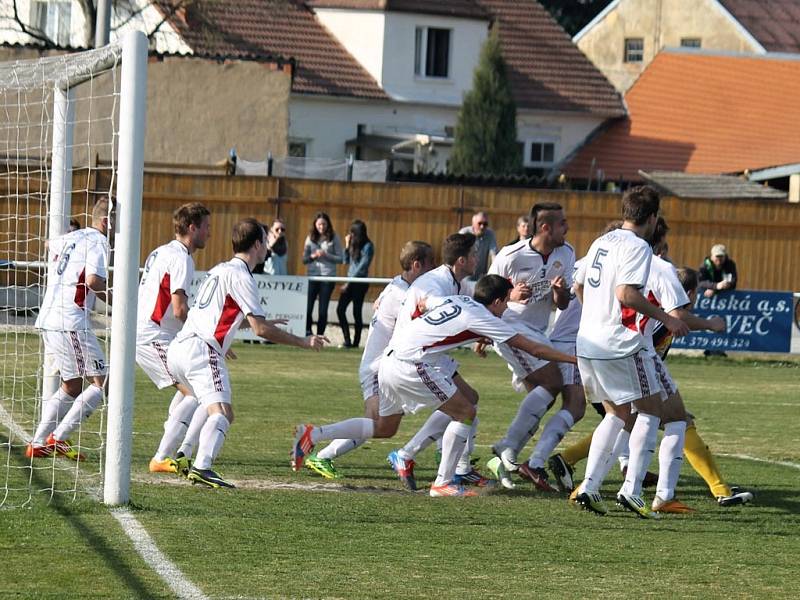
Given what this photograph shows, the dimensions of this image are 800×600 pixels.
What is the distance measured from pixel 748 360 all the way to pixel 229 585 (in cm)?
1708

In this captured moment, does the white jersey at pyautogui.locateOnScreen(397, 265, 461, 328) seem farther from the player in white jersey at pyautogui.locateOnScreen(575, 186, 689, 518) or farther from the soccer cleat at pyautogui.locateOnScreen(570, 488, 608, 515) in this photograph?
the soccer cleat at pyautogui.locateOnScreen(570, 488, 608, 515)

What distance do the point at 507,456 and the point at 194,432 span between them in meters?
2.16

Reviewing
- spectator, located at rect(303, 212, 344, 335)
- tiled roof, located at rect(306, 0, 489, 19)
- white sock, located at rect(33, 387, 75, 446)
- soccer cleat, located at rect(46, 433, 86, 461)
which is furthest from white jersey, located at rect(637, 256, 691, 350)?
tiled roof, located at rect(306, 0, 489, 19)

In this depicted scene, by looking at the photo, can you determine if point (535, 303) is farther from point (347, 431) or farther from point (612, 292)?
point (612, 292)

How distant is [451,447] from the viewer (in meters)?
9.57

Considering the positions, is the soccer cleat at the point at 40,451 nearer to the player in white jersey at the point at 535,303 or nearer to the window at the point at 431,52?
the player in white jersey at the point at 535,303

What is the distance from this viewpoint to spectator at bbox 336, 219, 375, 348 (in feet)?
73.2

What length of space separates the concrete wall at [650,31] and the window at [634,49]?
0.16 metres

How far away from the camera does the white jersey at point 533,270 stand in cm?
1084

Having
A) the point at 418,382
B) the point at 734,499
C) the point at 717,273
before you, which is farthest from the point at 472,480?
the point at 717,273

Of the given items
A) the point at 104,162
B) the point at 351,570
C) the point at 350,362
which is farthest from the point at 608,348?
the point at 104,162

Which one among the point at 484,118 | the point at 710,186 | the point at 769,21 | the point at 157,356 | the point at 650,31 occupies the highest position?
the point at 769,21

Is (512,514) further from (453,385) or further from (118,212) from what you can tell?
(118,212)

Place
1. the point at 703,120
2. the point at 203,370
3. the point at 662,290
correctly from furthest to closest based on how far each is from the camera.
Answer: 1. the point at 703,120
2. the point at 203,370
3. the point at 662,290
